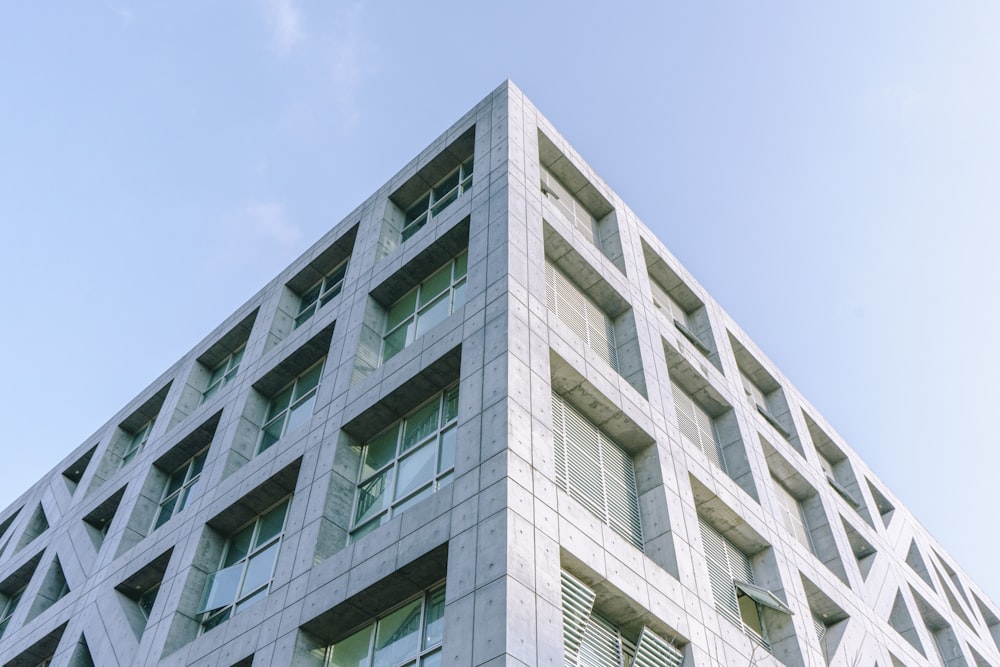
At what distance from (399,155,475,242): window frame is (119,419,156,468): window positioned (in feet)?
42.4

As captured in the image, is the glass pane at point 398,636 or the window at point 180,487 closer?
the glass pane at point 398,636

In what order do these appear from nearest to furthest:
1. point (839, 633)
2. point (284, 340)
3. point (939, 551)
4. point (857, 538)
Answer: point (839, 633), point (284, 340), point (857, 538), point (939, 551)

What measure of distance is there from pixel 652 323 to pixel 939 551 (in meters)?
23.6

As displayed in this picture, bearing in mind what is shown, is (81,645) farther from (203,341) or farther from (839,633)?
(839,633)

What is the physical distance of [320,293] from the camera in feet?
96.6

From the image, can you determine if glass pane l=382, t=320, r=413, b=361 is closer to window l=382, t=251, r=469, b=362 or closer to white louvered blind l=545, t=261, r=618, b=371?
window l=382, t=251, r=469, b=362

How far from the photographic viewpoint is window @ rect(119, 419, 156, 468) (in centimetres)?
3288

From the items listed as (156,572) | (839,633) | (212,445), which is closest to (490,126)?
(212,445)

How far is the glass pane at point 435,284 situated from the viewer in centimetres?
2323

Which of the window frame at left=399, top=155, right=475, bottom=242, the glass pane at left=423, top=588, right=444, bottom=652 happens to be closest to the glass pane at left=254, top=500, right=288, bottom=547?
the glass pane at left=423, top=588, right=444, bottom=652

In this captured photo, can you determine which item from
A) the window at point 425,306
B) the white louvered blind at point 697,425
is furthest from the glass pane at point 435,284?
the white louvered blind at point 697,425

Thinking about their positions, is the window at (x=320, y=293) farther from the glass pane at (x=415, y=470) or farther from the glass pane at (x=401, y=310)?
the glass pane at (x=415, y=470)

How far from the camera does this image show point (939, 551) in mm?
40438

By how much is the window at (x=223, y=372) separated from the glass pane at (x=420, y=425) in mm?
12165
